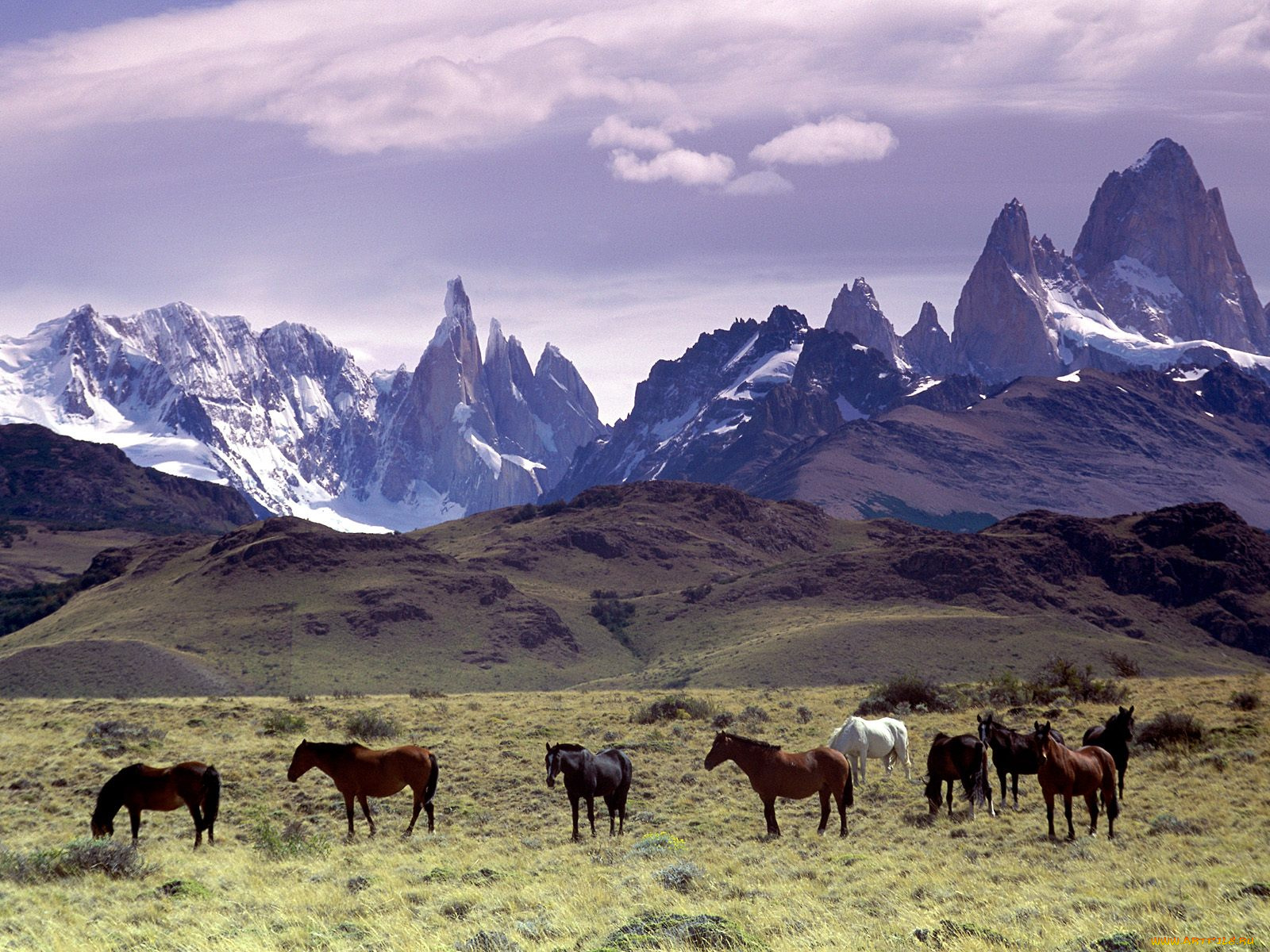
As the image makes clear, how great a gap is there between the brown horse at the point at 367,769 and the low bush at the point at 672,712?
1820cm

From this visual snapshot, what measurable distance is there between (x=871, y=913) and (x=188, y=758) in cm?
2332

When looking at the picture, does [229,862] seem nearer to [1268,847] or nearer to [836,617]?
[1268,847]

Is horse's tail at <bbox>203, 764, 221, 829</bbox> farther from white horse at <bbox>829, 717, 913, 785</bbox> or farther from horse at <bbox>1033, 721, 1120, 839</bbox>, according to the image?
horse at <bbox>1033, 721, 1120, 839</bbox>

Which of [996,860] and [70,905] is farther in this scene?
[996,860]

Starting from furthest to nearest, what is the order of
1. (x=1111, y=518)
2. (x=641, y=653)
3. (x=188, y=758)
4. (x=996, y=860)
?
1. (x=1111, y=518)
2. (x=641, y=653)
3. (x=188, y=758)
4. (x=996, y=860)

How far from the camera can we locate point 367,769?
24531 millimetres

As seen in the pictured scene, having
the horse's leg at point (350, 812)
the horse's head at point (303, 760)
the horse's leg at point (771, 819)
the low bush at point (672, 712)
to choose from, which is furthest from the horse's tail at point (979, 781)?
the low bush at point (672, 712)

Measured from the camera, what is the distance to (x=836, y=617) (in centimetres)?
13900

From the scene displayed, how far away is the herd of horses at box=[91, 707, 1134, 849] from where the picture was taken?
23.1 m

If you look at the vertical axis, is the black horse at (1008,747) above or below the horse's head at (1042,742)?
below

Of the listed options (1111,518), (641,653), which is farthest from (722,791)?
(1111,518)

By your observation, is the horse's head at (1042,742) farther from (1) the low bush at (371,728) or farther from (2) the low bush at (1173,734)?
(1) the low bush at (371,728)

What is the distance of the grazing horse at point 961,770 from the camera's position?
2550 centimetres

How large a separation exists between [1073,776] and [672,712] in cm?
2293
